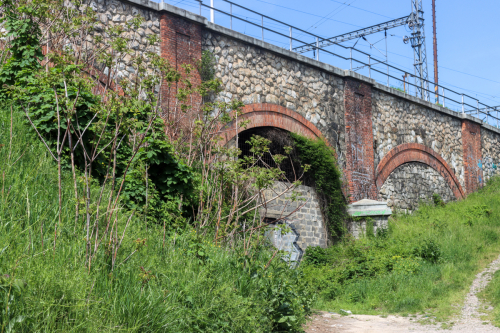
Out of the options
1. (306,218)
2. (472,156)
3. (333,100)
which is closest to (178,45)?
(333,100)

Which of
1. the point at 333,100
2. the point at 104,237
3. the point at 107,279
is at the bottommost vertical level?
the point at 107,279

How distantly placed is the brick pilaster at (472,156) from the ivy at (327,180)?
8.27 m

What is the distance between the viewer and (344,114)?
13.4m

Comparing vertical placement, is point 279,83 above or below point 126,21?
below

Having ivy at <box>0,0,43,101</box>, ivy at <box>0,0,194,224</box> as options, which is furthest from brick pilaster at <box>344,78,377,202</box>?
ivy at <box>0,0,43,101</box>

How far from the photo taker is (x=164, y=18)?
9.43 m

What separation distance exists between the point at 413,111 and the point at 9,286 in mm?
15572

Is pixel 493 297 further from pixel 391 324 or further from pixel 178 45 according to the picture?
pixel 178 45

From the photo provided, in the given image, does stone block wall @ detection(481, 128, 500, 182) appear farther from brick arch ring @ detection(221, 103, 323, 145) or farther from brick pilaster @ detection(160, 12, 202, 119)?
brick pilaster @ detection(160, 12, 202, 119)

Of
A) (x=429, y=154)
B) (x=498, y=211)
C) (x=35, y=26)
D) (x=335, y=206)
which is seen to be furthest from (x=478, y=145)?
(x=35, y=26)

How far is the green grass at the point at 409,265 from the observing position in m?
7.89

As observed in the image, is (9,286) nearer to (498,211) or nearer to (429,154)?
(498,211)

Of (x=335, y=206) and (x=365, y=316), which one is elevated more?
(x=335, y=206)

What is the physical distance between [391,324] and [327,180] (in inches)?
239
